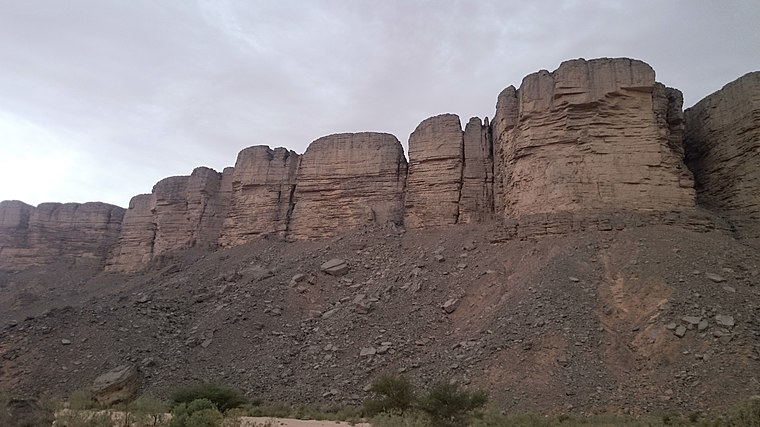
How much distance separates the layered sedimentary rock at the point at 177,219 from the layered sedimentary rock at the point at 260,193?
206 centimetres

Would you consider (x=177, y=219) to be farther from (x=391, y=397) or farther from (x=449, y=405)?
(x=449, y=405)

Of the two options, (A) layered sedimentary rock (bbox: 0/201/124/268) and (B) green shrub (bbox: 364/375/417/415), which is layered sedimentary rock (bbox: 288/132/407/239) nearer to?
(B) green shrub (bbox: 364/375/417/415)

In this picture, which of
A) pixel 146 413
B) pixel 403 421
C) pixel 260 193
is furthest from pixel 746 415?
pixel 260 193

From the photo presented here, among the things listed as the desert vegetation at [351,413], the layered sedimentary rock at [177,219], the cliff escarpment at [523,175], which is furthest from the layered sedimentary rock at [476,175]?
the layered sedimentary rock at [177,219]

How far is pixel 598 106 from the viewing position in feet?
75.2

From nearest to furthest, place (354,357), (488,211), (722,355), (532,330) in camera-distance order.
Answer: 1. (722,355)
2. (532,330)
3. (354,357)
4. (488,211)

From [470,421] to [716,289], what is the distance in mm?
9811

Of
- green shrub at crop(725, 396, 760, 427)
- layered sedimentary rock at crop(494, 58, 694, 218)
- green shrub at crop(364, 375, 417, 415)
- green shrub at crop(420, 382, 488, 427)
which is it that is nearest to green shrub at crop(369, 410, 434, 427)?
green shrub at crop(420, 382, 488, 427)

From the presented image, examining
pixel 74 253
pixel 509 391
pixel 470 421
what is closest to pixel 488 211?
pixel 509 391

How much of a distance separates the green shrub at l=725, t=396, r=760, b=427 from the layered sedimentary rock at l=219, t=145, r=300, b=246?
24.8 metres

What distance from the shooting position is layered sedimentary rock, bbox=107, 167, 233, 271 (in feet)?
120

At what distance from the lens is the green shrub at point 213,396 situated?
15.4 m

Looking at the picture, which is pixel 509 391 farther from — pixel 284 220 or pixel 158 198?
pixel 158 198

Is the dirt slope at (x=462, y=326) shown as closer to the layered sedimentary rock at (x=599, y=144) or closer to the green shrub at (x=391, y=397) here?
the green shrub at (x=391, y=397)
